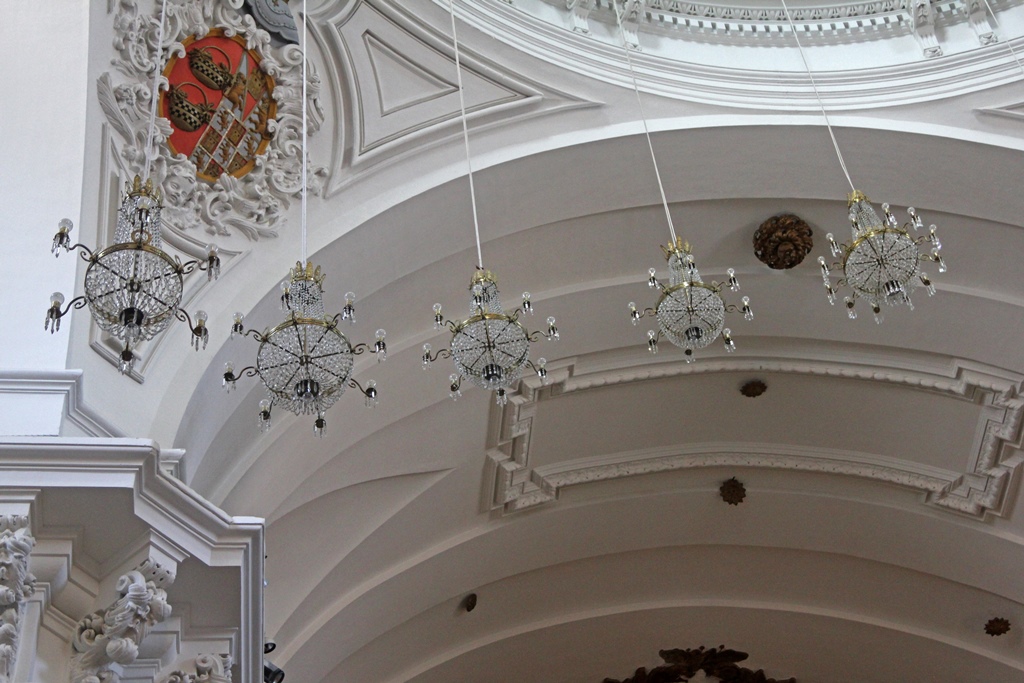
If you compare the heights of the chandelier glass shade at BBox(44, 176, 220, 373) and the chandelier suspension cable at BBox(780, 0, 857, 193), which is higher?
the chandelier suspension cable at BBox(780, 0, 857, 193)

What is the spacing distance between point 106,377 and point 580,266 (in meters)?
4.12

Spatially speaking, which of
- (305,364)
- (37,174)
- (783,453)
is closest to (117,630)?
(305,364)

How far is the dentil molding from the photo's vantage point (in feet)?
30.5

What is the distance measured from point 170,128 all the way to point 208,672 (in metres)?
3.29

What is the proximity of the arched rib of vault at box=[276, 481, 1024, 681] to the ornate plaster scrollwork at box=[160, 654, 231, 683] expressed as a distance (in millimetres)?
4574

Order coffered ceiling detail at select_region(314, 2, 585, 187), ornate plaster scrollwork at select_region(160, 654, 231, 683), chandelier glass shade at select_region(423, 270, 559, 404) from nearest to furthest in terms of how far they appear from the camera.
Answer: ornate plaster scrollwork at select_region(160, 654, 231, 683), chandelier glass shade at select_region(423, 270, 559, 404), coffered ceiling detail at select_region(314, 2, 585, 187)

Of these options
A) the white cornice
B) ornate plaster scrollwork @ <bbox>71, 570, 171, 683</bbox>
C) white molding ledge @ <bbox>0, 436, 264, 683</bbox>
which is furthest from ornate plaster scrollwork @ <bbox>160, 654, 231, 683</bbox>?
the white cornice

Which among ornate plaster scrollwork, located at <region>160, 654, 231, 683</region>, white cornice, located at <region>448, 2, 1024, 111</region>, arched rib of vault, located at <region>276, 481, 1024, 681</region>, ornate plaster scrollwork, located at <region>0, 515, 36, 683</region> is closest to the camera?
ornate plaster scrollwork, located at <region>0, 515, 36, 683</region>

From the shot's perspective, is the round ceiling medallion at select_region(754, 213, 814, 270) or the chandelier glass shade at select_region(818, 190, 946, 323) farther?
the round ceiling medallion at select_region(754, 213, 814, 270)

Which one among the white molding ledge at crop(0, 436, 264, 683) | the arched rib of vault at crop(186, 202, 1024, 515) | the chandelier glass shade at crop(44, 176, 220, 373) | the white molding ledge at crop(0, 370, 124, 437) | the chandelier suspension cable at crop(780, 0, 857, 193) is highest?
the chandelier suspension cable at crop(780, 0, 857, 193)

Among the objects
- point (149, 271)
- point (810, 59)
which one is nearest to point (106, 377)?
point (149, 271)

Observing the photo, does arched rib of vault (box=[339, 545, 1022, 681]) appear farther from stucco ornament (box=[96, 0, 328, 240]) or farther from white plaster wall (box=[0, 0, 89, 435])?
white plaster wall (box=[0, 0, 89, 435])

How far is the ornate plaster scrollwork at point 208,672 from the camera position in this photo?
4.57 metres

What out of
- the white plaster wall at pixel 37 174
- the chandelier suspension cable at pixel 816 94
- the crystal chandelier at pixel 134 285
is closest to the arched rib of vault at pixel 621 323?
the chandelier suspension cable at pixel 816 94
